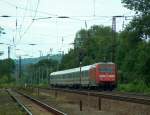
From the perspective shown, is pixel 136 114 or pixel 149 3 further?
pixel 149 3

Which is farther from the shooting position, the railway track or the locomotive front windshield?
the locomotive front windshield

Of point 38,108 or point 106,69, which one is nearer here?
point 38,108

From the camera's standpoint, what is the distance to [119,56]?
9012 centimetres

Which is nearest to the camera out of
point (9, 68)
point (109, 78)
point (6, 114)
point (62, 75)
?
point (6, 114)

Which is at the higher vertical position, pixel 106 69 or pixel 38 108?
pixel 106 69

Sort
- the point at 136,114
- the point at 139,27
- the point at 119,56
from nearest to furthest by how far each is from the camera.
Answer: the point at 136,114
the point at 139,27
the point at 119,56

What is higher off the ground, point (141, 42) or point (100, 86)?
point (141, 42)

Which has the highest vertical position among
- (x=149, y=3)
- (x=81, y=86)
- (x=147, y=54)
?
(x=149, y=3)

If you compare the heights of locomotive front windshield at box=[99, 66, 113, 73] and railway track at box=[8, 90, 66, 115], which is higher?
locomotive front windshield at box=[99, 66, 113, 73]

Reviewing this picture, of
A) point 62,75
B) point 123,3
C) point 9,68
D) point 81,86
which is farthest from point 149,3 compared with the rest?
point 9,68

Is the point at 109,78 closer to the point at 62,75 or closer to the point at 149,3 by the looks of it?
the point at 149,3

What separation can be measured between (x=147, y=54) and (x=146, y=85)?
12.8 feet

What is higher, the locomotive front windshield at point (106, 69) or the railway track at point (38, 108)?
the locomotive front windshield at point (106, 69)

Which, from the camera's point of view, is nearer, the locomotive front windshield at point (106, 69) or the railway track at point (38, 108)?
the railway track at point (38, 108)
